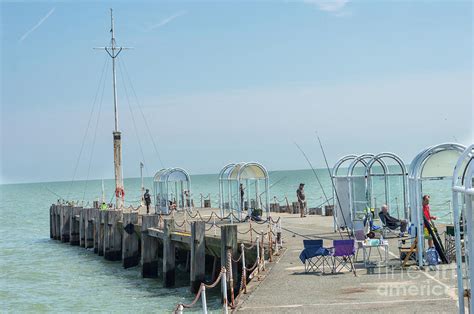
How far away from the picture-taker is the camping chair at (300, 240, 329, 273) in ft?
58.6

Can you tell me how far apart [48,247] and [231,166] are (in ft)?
58.2

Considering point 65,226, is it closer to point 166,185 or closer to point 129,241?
point 166,185

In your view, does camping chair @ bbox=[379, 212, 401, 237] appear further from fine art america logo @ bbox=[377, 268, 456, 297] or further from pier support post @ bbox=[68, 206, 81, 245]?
pier support post @ bbox=[68, 206, 81, 245]

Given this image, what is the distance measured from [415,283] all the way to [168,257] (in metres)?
12.8

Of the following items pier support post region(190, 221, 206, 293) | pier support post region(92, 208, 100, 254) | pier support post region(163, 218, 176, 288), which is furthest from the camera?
pier support post region(92, 208, 100, 254)

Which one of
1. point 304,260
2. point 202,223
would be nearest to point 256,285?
point 304,260

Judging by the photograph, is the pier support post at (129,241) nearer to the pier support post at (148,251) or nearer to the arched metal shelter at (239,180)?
the pier support post at (148,251)

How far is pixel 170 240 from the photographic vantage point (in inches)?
1055

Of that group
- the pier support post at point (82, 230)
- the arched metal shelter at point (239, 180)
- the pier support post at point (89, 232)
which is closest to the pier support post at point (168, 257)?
the arched metal shelter at point (239, 180)

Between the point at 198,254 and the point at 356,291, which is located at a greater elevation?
the point at 198,254

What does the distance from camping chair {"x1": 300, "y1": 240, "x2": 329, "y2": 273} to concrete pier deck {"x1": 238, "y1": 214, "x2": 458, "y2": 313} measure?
0.29 m

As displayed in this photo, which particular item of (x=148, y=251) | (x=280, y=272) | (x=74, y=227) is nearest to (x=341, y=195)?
(x=148, y=251)

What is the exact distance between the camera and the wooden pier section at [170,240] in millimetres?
→ 21859

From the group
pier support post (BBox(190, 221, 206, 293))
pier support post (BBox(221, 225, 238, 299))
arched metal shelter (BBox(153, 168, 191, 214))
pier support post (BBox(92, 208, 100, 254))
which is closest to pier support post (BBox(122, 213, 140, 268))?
pier support post (BBox(92, 208, 100, 254))
